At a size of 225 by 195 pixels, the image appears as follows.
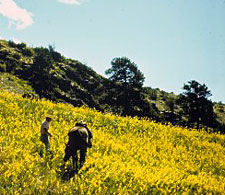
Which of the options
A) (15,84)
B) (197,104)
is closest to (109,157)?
(15,84)

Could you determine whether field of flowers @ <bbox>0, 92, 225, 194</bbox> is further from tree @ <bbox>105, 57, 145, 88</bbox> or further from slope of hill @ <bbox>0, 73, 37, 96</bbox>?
tree @ <bbox>105, 57, 145, 88</bbox>

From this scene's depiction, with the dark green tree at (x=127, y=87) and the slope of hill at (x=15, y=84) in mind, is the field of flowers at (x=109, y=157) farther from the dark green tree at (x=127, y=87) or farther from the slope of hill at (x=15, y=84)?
the dark green tree at (x=127, y=87)

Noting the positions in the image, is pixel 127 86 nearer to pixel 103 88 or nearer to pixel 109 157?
pixel 103 88

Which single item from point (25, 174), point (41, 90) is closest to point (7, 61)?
point (41, 90)

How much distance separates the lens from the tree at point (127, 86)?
44844 mm

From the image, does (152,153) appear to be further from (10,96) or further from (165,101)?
(165,101)

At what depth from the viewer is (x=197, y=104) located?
145ft

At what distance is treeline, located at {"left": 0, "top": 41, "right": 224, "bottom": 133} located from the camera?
40.0m

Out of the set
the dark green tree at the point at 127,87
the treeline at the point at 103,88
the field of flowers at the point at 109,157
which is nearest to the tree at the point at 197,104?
the treeline at the point at 103,88

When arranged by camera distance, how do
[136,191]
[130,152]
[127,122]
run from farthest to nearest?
[127,122] < [130,152] < [136,191]

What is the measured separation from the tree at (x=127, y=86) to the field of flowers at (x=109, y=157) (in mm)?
26215

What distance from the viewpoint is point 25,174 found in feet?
22.2

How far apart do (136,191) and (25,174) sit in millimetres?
3632

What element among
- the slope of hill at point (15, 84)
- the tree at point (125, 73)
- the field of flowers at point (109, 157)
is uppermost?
the tree at point (125, 73)
